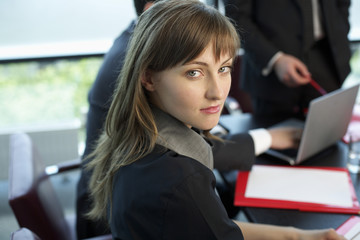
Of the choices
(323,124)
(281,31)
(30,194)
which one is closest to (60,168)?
(30,194)

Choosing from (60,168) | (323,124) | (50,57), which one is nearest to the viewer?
(323,124)

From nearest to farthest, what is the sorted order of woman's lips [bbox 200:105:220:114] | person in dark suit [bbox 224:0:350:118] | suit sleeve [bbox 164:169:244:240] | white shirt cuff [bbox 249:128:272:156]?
suit sleeve [bbox 164:169:244:240]
woman's lips [bbox 200:105:220:114]
white shirt cuff [bbox 249:128:272:156]
person in dark suit [bbox 224:0:350:118]

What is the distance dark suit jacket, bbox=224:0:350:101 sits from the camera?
1.54m

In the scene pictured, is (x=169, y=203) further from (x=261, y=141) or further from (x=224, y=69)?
(x=261, y=141)

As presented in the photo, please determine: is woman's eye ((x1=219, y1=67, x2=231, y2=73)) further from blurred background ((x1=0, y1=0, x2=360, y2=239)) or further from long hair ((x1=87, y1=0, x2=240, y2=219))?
blurred background ((x1=0, y1=0, x2=360, y2=239))

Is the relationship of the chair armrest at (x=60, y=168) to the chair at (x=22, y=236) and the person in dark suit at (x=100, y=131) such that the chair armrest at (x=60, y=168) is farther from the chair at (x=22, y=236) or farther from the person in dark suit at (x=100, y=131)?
the chair at (x=22, y=236)

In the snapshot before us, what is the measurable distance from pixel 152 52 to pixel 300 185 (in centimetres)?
60

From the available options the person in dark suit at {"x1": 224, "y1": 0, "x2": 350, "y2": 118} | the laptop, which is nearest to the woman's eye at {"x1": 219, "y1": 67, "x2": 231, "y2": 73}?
the laptop

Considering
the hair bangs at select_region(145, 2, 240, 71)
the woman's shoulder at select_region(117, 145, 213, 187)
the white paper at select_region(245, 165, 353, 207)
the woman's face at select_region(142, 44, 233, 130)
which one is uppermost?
the hair bangs at select_region(145, 2, 240, 71)

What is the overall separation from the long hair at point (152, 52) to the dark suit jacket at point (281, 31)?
0.78 m

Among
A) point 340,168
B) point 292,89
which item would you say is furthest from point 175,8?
point 292,89

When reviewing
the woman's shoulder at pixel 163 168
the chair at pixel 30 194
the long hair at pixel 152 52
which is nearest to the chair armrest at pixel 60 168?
the chair at pixel 30 194

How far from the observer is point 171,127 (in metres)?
0.80

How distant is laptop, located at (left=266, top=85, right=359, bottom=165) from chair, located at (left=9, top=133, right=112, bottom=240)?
2.12 ft
